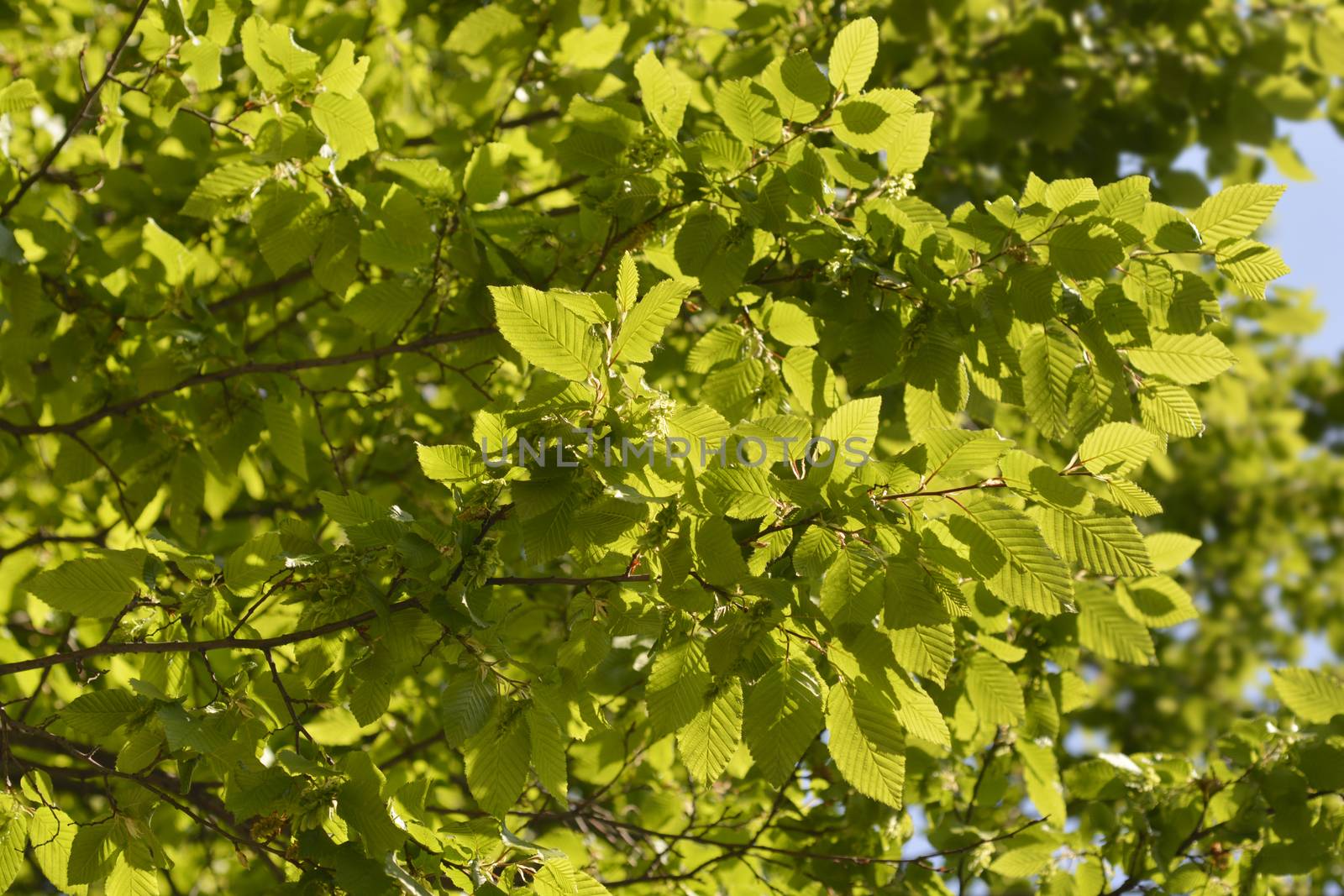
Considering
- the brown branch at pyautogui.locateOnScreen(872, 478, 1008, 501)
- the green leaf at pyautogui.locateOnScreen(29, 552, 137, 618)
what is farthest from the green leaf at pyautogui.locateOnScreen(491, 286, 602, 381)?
the green leaf at pyautogui.locateOnScreen(29, 552, 137, 618)

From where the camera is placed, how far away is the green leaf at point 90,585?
1.86 meters

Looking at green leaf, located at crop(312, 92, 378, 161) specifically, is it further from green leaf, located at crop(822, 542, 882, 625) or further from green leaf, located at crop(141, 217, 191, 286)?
green leaf, located at crop(822, 542, 882, 625)

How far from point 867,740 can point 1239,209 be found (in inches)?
49.7

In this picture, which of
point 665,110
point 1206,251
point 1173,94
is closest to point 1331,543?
point 1173,94

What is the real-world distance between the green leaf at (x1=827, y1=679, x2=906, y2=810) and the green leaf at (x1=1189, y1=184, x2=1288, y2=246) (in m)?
1.12

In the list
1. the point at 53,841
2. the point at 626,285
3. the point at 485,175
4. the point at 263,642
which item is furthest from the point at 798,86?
the point at 53,841

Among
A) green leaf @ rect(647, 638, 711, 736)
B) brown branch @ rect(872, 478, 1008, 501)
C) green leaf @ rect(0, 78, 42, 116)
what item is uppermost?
green leaf @ rect(0, 78, 42, 116)

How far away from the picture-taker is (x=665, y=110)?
227cm

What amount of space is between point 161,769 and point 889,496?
2.07 m

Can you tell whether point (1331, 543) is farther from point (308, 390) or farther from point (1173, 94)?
point (308, 390)

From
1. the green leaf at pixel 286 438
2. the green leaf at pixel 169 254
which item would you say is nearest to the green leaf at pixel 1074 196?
the green leaf at pixel 286 438

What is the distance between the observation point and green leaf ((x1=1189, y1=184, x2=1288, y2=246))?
2.10m

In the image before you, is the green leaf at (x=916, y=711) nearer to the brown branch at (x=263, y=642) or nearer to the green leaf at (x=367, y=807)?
the brown branch at (x=263, y=642)

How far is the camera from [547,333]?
5.54ft
